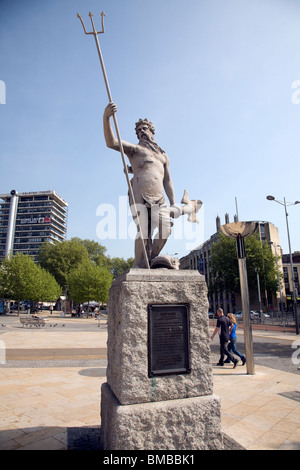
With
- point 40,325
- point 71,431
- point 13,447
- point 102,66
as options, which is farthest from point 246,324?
point 40,325

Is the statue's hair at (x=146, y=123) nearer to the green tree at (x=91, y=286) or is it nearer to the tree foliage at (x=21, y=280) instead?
the green tree at (x=91, y=286)

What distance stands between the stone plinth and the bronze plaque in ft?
0.13

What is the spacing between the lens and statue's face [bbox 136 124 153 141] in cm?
410

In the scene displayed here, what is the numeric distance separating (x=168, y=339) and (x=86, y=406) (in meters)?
2.56

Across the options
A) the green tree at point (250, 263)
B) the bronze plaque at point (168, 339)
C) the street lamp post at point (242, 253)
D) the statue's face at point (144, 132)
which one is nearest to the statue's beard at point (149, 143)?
the statue's face at point (144, 132)

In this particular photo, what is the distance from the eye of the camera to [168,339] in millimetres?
2775

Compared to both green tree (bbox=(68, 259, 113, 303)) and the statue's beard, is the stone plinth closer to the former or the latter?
the statue's beard

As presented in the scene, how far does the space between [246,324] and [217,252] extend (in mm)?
41804

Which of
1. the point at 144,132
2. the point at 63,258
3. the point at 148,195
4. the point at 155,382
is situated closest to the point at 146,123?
the point at 144,132

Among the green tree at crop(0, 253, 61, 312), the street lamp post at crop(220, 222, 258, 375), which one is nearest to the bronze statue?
the street lamp post at crop(220, 222, 258, 375)

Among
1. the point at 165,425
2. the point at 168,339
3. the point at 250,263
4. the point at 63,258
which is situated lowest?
the point at 165,425

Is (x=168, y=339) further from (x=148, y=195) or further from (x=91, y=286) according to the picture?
(x=91, y=286)

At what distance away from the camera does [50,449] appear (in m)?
2.94

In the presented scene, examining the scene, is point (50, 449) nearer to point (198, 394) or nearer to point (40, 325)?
point (198, 394)
